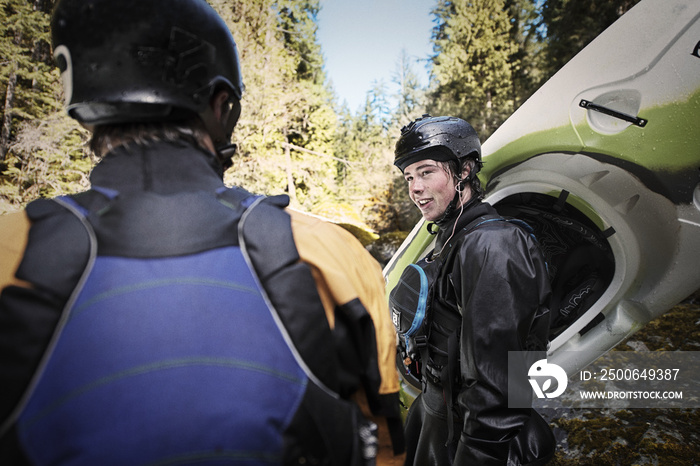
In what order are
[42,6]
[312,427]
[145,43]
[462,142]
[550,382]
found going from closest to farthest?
[312,427] < [145,43] < [462,142] < [550,382] < [42,6]

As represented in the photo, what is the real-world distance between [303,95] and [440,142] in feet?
50.7

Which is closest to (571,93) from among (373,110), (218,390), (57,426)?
(218,390)

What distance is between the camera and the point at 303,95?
53.7ft

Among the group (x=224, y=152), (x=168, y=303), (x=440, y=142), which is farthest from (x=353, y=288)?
(x=440, y=142)

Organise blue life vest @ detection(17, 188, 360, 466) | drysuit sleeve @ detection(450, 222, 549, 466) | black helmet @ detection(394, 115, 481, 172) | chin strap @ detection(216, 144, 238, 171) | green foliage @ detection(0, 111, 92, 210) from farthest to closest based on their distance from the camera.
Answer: green foliage @ detection(0, 111, 92, 210) → black helmet @ detection(394, 115, 481, 172) → drysuit sleeve @ detection(450, 222, 549, 466) → chin strap @ detection(216, 144, 238, 171) → blue life vest @ detection(17, 188, 360, 466)

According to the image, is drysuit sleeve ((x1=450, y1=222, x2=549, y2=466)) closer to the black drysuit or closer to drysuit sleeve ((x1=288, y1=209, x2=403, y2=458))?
the black drysuit

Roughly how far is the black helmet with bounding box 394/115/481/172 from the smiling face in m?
0.07

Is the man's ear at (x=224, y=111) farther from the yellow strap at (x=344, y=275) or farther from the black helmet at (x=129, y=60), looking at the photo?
the yellow strap at (x=344, y=275)

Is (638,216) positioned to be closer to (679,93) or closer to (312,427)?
(679,93)

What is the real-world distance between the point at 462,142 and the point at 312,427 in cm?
198

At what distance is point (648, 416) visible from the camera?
2.87m

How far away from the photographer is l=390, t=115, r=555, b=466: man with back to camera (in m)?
1.58

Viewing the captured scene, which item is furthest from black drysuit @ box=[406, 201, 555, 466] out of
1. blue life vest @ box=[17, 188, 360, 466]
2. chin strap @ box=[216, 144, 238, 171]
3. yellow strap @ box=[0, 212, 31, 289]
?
yellow strap @ box=[0, 212, 31, 289]

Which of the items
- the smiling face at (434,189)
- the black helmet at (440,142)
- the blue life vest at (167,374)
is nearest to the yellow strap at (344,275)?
the blue life vest at (167,374)
